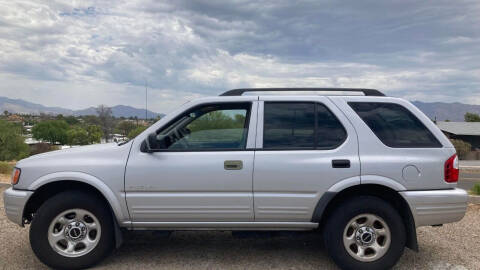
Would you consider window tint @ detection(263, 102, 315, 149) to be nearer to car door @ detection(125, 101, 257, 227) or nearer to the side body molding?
car door @ detection(125, 101, 257, 227)

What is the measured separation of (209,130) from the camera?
157 inches

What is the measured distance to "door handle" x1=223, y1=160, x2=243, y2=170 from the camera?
3.70 meters

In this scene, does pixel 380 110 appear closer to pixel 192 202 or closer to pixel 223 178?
pixel 223 178

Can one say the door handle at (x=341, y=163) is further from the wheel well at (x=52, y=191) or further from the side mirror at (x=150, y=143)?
the wheel well at (x=52, y=191)

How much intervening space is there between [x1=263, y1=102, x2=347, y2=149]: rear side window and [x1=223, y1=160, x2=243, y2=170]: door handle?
1.03ft

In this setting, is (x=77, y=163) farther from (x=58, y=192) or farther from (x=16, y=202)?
(x=16, y=202)

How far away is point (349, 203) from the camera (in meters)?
3.71

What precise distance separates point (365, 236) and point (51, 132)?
81914 millimetres

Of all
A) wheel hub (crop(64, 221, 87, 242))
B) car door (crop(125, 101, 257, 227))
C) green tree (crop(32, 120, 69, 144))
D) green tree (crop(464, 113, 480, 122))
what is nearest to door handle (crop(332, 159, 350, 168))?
car door (crop(125, 101, 257, 227))

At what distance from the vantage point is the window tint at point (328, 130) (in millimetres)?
3764

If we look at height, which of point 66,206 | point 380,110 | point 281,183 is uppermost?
point 380,110

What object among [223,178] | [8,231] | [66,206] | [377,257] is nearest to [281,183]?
[223,178]

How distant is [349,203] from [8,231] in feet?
15.2

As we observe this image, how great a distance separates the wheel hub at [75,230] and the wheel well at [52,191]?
1.05 feet
